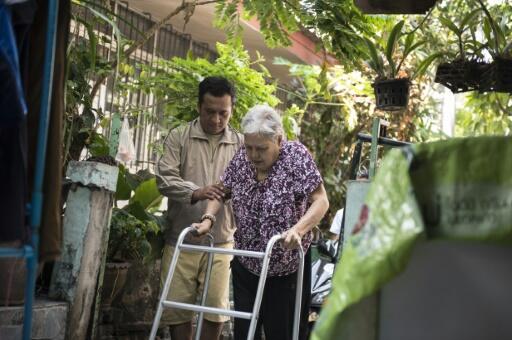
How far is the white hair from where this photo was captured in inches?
188

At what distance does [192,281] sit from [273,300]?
1.04 meters

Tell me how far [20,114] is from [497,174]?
1711 millimetres

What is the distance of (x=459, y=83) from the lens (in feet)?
19.1

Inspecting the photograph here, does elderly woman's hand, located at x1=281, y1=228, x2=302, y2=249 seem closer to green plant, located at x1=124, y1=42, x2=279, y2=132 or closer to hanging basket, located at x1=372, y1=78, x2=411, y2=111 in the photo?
hanging basket, located at x1=372, y1=78, x2=411, y2=111

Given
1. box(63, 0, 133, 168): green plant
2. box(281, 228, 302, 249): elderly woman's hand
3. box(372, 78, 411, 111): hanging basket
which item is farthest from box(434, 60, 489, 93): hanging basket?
box(63, 0, 133, 168): green plant

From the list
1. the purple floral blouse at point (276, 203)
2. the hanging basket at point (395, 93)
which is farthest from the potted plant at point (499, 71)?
the purple floral blouse at point (276, 203)

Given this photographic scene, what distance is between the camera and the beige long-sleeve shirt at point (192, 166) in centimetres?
579

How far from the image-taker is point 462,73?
5.77 m

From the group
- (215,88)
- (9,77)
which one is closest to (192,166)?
(215,88)

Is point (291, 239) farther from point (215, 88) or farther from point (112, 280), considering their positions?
point (112, 280)

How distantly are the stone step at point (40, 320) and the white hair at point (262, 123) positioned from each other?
5.89 feet

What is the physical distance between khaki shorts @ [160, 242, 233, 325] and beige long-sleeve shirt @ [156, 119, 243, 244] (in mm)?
164

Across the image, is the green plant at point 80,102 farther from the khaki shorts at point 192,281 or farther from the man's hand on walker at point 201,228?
the man's hand on walker at point 201,228

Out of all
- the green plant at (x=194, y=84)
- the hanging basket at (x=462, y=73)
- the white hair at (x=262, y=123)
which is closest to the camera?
the white hair at (x=262, y=123)
